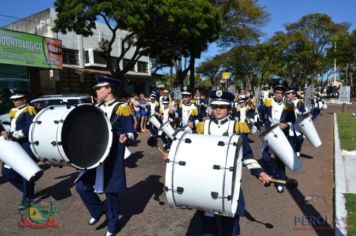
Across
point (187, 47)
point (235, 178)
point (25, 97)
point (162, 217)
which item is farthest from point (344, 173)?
point (187, 47)

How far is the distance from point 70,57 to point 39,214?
22.3m

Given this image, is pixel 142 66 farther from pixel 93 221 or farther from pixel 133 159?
pixel 93 221

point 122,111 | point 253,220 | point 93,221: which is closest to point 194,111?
point 253,220

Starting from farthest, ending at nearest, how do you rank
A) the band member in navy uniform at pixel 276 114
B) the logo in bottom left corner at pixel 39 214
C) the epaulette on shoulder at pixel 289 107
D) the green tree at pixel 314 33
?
the green tree at pixel 314 33, the epaulette on shoulder at pixel 289 107, the band member in navy uniform at pixel 276 114, the logo in bottom left corner at pixel 39 214

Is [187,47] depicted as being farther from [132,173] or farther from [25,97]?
[25,97]

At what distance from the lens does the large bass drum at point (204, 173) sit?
2920 millimetres

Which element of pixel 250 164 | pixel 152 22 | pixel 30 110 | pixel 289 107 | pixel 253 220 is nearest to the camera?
pixel 250 164

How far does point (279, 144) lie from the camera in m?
4.10

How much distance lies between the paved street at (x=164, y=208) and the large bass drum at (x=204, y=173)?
64.7 inches

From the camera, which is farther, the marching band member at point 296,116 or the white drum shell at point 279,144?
the marching band member at point 296,116

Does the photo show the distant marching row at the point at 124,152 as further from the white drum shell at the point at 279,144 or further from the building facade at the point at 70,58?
the building facade at the point at 70,58

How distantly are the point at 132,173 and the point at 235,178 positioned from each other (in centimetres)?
479

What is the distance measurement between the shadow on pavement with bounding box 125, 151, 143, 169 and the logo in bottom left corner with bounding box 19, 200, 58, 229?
111 inches

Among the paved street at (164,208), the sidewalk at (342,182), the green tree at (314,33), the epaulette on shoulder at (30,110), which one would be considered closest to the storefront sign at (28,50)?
the paved street at (164,208)
